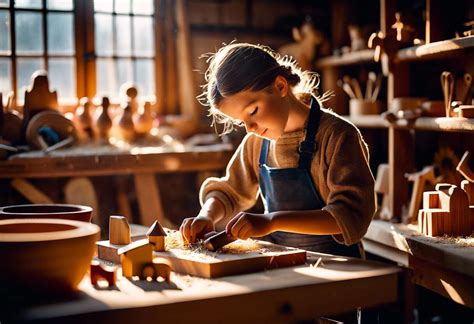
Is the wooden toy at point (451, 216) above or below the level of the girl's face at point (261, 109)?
below

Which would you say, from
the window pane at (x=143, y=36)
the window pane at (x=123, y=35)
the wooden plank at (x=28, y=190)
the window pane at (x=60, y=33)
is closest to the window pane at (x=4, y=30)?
the window pane at (x=60, y=33)

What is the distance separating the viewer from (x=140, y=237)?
2.25 m

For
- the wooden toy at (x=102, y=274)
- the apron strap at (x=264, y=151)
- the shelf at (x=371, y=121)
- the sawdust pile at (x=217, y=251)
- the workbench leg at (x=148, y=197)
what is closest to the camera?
the wooden toy at (x=102, y=274)

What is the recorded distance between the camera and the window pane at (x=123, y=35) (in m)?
4.64

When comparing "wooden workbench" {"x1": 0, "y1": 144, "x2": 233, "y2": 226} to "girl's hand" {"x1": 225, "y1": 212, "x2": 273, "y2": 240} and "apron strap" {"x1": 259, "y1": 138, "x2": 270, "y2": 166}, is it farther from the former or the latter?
"girl's hand" {"x1": 225, "y1": 212, "x2": 273, "y2": 240}

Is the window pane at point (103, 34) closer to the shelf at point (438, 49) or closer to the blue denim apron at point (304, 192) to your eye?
the shelf at point (438, 49)

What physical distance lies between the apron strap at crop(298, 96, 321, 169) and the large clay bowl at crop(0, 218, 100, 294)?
3.13 feet

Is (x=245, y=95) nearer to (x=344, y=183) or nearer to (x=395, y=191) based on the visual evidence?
(x=344, y=183)

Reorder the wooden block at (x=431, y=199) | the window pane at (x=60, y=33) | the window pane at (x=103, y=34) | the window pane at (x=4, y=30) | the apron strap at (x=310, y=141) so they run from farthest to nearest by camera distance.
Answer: the window pane at (x=103, y=34), the window pane at (x=60, y=33), the window pane at (x=4, y=30), the wooden block at (x=431, y=199), the apron strap at (x=310, y=141)

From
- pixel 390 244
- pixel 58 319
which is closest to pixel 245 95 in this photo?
pixel 58 319

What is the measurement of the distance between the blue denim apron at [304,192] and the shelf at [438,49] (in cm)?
85

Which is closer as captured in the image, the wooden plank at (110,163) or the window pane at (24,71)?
the wooden plank at (110,163)

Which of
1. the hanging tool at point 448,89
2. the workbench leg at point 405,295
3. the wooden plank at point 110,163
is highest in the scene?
the hanging tool at point 448,89

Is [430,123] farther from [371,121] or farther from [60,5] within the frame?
[60,5]
